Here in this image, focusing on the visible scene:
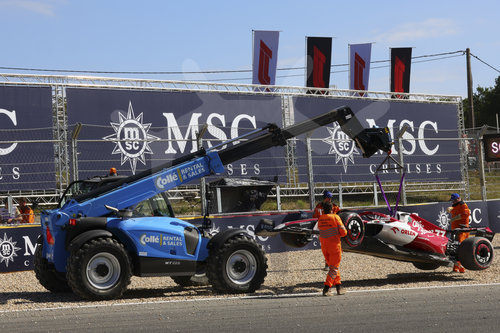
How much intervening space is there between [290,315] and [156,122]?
1574 centimetres

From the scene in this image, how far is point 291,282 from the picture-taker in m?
12.3

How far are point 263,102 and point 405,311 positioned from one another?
18.0 m

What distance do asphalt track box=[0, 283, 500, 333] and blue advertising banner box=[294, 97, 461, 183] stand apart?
1387cm

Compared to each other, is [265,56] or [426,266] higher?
[265,56]

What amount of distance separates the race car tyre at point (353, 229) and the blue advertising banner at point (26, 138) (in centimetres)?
1077

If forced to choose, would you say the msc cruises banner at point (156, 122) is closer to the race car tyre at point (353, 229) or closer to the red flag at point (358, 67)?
the red flag at point (358, 67)

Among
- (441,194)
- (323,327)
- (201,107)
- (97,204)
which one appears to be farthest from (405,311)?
(441,194)

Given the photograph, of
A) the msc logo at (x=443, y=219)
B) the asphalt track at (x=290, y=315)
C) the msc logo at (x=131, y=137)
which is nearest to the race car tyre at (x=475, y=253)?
the asphalt track at (x=290, y=315)

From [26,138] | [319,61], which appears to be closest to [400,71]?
[319,61]

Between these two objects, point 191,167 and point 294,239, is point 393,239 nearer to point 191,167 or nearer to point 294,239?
Result: point 294,239

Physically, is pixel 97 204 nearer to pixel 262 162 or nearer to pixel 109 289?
pixel 109 289

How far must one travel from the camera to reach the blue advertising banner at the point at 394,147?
2628 centimetres

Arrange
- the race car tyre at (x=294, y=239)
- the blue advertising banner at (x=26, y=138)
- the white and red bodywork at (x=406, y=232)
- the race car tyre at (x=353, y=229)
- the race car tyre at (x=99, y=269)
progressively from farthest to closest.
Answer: the blue advertising banner at (x=26, y=138)
the white and red bodywork at (x=406, y=232)
the race car tyre at (x=294, y=239)
the race car tyre at (x=353, y=229)
the race car tyre at (x=99, y=269)

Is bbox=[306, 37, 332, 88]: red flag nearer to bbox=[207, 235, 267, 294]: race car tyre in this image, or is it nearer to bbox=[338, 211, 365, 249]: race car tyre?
bbox=[338, 211, 365, 249]: race car tyre
